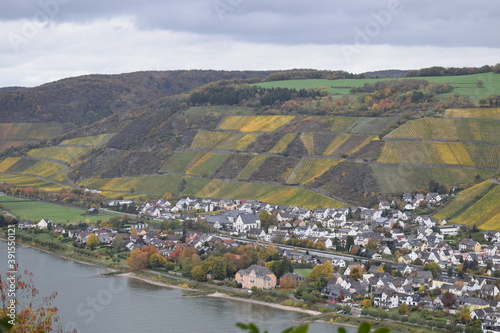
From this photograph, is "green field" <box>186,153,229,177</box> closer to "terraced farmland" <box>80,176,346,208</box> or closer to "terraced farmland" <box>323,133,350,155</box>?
"terraced farmland" <box>80,176,346,208</box>

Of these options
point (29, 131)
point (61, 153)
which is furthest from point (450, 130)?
point (29, 131)

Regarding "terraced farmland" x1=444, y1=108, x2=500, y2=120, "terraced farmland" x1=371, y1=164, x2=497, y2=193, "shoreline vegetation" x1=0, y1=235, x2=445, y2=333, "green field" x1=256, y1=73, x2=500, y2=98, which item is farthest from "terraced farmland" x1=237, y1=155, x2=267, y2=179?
"shoreline vegetation" x1=0, y1=235, x2=445, y2=333

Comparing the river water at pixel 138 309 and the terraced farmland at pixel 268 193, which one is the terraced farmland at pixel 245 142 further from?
the river water at pixel 138 309

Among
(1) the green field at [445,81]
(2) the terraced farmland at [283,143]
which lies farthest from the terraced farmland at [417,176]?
(1) the green field at [445,81]

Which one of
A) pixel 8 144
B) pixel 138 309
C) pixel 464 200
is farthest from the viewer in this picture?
pixel 8 144

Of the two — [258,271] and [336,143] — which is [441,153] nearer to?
[336,143]
